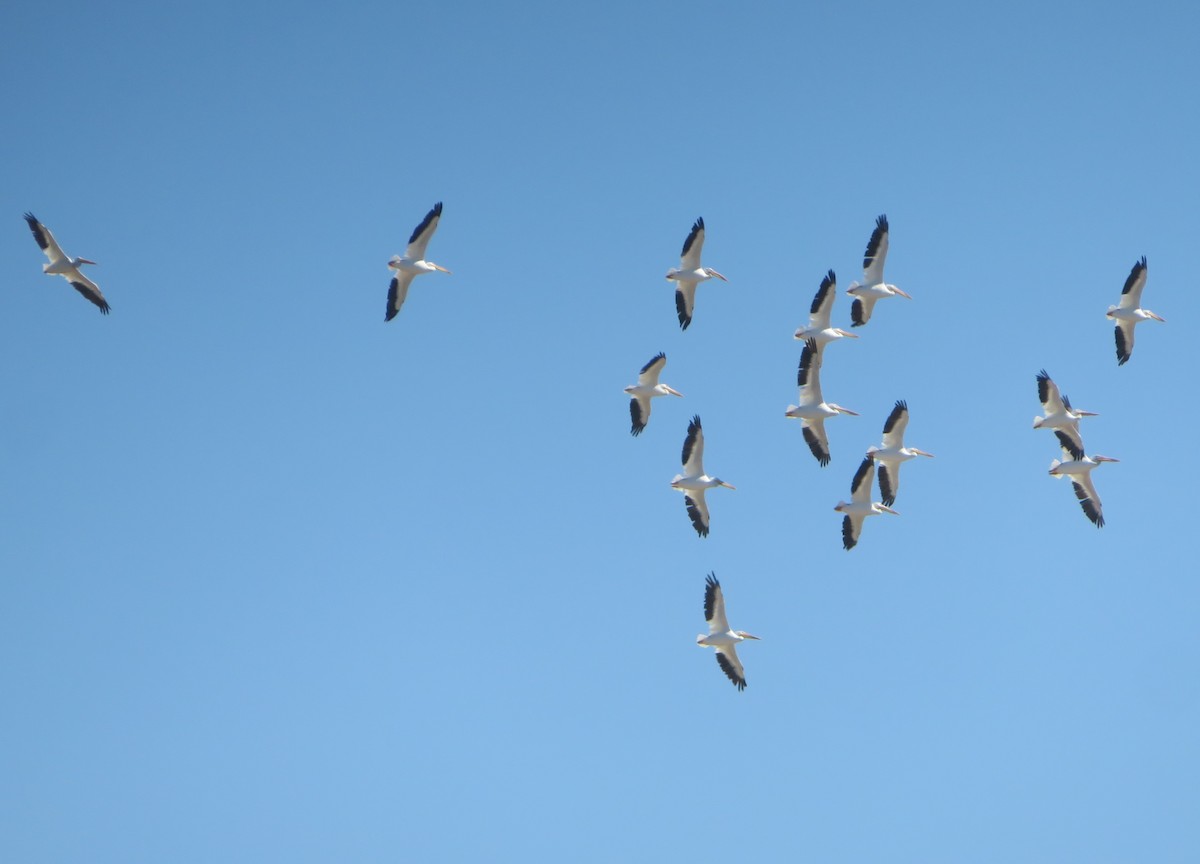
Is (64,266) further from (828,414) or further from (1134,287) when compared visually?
(1134,287)

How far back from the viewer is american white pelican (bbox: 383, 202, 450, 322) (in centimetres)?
3966

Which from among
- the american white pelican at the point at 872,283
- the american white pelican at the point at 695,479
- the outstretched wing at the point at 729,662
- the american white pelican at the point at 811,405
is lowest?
the outstretched wing at the point at 729,662

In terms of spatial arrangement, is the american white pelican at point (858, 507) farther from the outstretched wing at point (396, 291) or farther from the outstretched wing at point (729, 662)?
the outstretched wing at point (396, 291)

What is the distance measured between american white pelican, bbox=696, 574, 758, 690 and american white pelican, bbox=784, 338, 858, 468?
3237 mm

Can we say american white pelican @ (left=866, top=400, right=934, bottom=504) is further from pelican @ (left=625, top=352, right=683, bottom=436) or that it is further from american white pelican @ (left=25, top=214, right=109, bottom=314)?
american white pelican @ (left=25, top=214, right=109, bottom=314)

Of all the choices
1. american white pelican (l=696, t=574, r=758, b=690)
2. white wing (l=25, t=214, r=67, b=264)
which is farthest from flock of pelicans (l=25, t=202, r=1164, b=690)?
white wing (l=25, t=214, r=67, b=264)

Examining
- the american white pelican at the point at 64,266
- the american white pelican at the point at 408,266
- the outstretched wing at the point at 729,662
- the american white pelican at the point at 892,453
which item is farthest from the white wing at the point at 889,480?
the american white pelican at the point at 64,266

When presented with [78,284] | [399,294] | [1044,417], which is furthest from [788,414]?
[78,284]

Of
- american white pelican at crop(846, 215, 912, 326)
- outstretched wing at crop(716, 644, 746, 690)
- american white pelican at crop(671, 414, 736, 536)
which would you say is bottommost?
outstretched wing at crop(716, 644, 746, 690)

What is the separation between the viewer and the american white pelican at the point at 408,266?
130 feet

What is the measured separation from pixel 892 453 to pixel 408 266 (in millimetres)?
9813

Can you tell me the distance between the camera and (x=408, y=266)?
39938 millimetres

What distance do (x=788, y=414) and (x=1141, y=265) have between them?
23.9 feet

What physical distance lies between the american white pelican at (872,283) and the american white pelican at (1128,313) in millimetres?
4231
